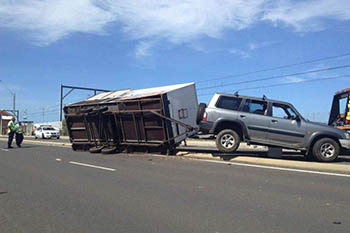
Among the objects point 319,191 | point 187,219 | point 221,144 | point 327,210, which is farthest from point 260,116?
point 187,219

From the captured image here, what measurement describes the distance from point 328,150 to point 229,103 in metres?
3.27

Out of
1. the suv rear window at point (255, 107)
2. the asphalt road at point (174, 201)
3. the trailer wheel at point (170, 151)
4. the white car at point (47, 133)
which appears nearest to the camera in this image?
the asphalt road at point (174, 201)

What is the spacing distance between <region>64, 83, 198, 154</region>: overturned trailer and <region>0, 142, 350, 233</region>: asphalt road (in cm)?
316

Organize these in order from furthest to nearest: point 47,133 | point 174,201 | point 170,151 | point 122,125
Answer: point 47,133
point 122,125
point 170,151
point 174,201

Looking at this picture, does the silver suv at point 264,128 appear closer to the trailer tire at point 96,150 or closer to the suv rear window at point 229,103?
the suv rear window at point 229,103

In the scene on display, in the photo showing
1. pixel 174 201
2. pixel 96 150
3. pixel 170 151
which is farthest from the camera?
pixel 96 150

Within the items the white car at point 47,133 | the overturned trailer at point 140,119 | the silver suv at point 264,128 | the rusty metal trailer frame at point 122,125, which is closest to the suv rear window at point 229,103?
the silver suv at point 264,128

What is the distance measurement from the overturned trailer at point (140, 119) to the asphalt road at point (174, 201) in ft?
10.4

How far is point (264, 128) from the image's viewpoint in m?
10.3

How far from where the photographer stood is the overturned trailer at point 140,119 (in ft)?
38.6

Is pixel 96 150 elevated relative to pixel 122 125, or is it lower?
lower

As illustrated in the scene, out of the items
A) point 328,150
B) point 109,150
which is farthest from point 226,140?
point 109,150

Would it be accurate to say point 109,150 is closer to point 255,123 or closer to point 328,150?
point 255,123

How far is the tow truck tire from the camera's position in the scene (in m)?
9.91
